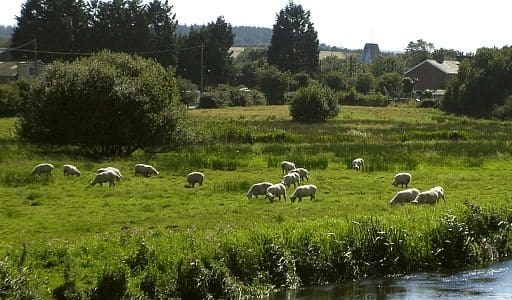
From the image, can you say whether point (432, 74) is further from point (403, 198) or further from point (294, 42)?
point (403, 198)

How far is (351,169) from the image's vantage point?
40.3 metres

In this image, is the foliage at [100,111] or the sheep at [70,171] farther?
the foliage at [100,111]

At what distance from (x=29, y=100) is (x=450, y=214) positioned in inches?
1339

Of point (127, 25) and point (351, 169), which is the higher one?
point (127, 25)

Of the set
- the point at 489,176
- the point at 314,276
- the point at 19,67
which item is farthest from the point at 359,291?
the point at 19,67

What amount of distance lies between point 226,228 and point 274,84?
352ft

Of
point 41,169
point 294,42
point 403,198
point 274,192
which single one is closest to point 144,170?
point 41,169

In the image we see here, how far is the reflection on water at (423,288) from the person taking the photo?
19328 millimetres

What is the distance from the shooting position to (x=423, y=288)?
2006 cm

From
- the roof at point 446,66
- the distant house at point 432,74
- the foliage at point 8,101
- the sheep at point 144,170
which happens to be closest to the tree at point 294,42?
the distant house at point 432,74

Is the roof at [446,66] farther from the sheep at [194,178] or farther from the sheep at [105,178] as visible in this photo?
the sheep at [105,178]

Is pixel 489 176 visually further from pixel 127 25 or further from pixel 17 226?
pixel 127 25

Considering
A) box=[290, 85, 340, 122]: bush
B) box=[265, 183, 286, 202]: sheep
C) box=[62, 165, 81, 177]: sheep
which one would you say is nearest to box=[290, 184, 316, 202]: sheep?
box=[265, 183, 286, 202]: sheep

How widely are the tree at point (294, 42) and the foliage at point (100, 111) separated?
10382 cm
